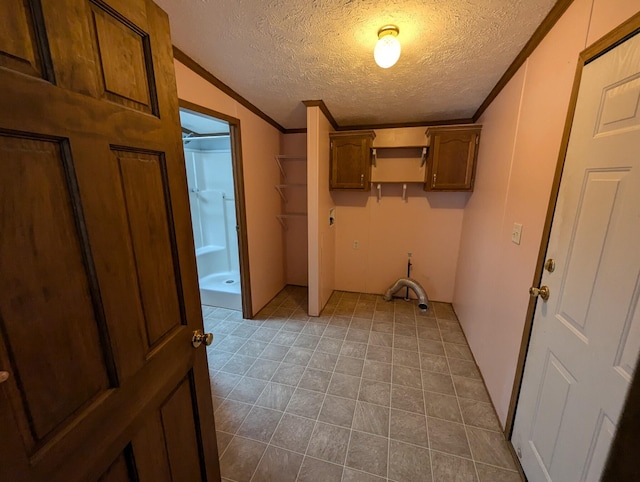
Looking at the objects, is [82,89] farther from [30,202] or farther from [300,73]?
[300,73]

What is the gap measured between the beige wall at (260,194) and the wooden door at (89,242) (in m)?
1.40

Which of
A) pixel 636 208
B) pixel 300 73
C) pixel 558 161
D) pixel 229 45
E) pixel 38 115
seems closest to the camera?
pixel 38 115

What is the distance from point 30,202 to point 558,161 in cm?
A: 181

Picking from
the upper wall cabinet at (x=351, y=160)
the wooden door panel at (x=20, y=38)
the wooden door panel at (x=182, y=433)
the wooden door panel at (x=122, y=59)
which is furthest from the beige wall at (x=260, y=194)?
the wooden door panel at (x=182, y=433)

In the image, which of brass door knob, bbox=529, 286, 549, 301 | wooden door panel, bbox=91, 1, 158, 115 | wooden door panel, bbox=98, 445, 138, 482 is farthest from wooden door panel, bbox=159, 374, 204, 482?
brass door knob, bbox=529, 286, 549, 301

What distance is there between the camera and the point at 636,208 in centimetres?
79

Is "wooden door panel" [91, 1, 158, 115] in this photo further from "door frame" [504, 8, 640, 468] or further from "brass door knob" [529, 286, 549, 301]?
"brass door knob" [529, 286, 549, 301]

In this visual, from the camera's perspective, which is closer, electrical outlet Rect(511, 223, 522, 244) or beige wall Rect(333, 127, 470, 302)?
electrical outlet Rect(511, 223, 522, 244)

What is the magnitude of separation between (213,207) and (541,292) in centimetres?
377

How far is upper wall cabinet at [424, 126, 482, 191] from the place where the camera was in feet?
8.47

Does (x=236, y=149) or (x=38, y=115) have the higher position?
(x=236, y=149)

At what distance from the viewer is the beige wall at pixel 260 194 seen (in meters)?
2.29

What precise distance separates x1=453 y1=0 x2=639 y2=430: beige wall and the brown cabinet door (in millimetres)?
1125

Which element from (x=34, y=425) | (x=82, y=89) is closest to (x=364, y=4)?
(x=82, y=89)
